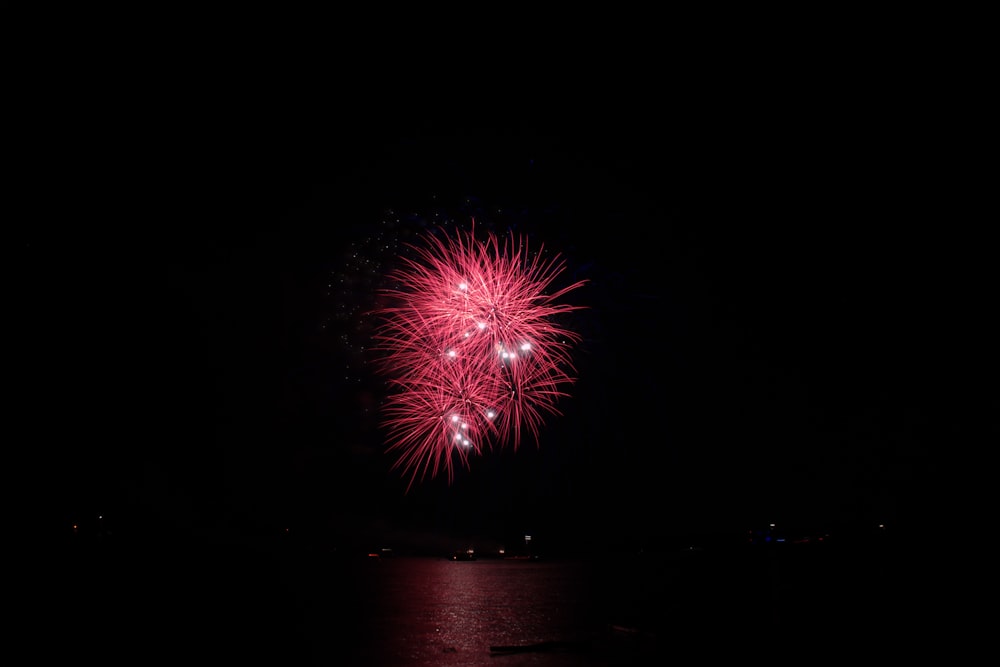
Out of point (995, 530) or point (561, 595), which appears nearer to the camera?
point (995, 530)

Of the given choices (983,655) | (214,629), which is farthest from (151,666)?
(983,655)

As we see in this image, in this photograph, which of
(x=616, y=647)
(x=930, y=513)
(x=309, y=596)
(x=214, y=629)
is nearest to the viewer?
(x=616, y=647)

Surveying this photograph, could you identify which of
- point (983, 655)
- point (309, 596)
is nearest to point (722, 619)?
point (983, 655)

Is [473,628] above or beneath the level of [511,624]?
beneath

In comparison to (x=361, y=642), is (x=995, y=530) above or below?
above

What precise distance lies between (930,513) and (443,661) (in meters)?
11.7

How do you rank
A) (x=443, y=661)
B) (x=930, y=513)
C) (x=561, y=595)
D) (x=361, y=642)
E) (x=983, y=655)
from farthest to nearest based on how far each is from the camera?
(x=561, y=595)
(x=930, y=513)
(x=361, y=642)
(x=443, y=661)
(x=983, y=655)

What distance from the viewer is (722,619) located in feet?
35.1

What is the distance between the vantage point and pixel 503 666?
8312 millimetres

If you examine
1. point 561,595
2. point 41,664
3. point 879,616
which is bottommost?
point 41,664

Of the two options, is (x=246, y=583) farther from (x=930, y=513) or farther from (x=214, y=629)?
(x=930, y=513)

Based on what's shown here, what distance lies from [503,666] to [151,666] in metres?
4.47

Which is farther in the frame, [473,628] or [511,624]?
[511,624]

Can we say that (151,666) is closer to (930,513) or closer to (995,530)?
(995,530)
